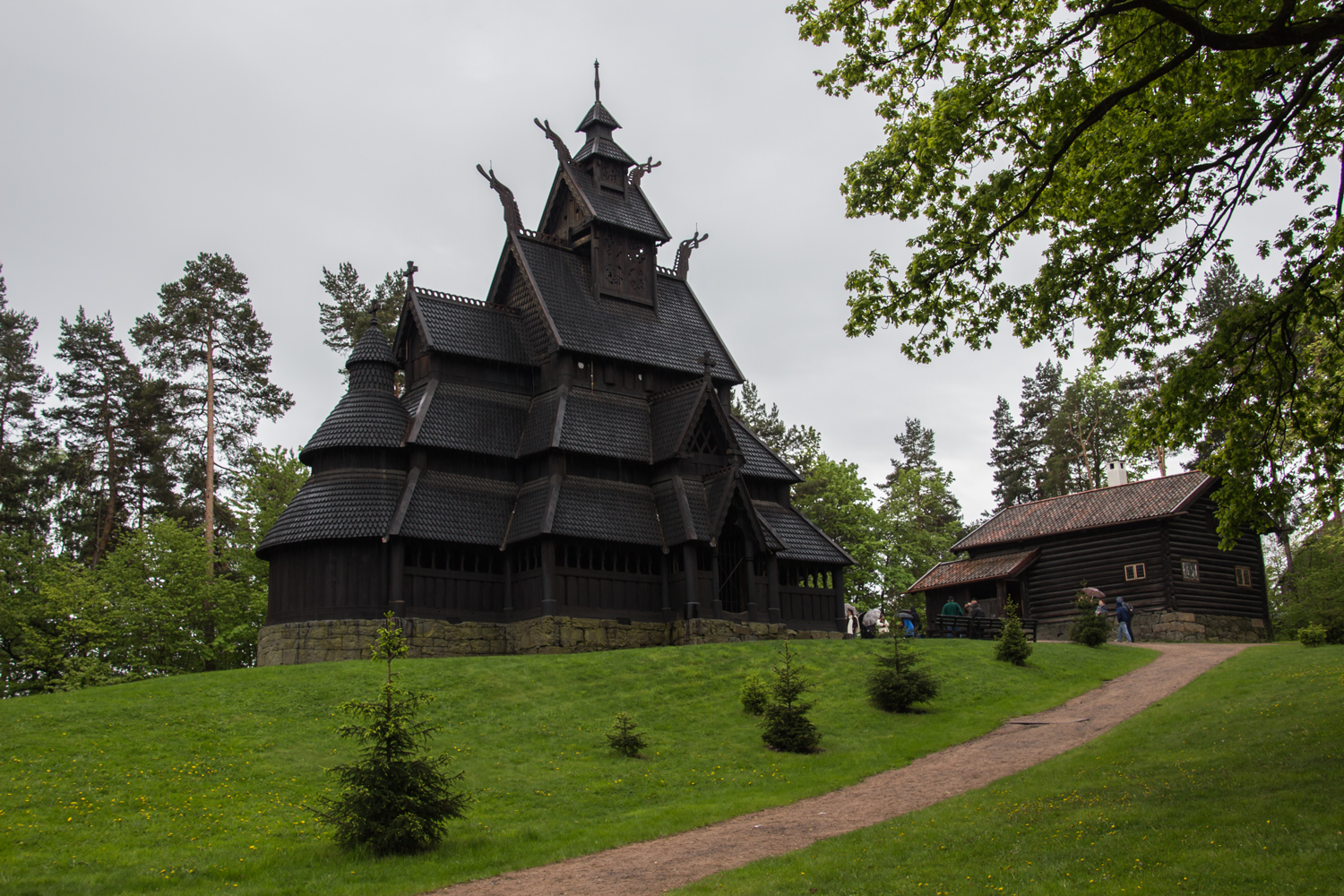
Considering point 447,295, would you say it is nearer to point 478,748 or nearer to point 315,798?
point 478,748

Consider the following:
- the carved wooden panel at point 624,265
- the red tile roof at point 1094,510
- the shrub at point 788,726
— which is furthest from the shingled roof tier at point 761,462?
the shrub at point 788,726

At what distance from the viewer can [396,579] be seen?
98.1ft

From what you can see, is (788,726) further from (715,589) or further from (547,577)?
(715,589)

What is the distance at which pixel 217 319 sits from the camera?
47.3 m

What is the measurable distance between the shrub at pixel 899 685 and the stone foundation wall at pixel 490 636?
8.29m

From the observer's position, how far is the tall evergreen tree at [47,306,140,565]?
4891cm

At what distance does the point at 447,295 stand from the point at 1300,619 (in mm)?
34323

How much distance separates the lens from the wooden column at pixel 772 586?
3419 centimetres

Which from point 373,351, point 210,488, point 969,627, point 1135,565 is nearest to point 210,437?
point 210,488

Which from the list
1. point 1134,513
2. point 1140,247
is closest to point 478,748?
point 1140,247

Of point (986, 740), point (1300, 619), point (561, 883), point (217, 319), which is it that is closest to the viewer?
point (561, 883)

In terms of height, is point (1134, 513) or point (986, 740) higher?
point (1134, 513)

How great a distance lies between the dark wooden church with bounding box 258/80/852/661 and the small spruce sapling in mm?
7519

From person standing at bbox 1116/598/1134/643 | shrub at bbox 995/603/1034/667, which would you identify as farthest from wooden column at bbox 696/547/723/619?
person standing at bbox 1116/598/1134/643
